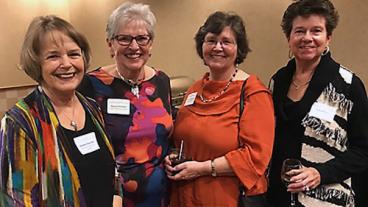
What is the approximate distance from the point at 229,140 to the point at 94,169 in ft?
1.84

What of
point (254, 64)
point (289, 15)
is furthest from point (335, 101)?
point (254, 64)

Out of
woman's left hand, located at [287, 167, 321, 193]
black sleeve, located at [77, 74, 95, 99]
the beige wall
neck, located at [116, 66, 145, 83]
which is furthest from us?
the beige wall

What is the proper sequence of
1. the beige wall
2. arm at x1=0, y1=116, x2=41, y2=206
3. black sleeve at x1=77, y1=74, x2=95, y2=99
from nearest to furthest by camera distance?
arm at x1=0, y1=116, x2=41, y2=206 → black sleeve at x1=77, y1=74, x2=95, y2=99 → the beige wall

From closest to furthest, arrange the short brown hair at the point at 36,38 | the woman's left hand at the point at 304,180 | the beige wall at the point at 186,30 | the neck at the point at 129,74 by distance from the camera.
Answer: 1. the short brown hair at the point at 36,38
2. the woman's left hand at the point at 304,180
3. the neck at the point at 129,74
4. the beige wall at the point at 186,30

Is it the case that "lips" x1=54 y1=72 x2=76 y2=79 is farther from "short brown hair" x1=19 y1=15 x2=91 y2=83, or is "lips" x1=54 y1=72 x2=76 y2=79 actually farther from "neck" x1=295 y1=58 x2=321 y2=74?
"neck" x1=295 y1=58 x2=321 y2=74

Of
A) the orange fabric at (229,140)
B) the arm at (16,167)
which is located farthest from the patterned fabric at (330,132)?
the arm at (16,167)

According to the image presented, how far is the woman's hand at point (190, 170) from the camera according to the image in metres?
1.66

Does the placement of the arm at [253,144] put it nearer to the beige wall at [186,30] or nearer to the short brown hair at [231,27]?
the short brown hair at [231,27]

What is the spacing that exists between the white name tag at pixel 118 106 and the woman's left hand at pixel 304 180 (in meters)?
0.74

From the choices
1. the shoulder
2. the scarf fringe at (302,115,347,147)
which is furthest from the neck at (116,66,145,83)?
the scarf fringe at (302,115,347,147)

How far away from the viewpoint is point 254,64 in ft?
12.4

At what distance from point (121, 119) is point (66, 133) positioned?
1.29 feet

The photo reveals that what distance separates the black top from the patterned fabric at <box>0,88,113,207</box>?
26 millimetres

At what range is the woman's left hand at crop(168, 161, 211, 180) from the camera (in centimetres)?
166
